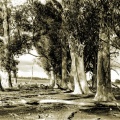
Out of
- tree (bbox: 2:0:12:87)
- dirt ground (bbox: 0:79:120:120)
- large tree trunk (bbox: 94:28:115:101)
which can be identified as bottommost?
dirt ground (bbox: 0:79:120:120)

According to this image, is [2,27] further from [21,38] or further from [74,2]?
[74,2]

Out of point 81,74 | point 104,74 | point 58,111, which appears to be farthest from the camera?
point 81,74

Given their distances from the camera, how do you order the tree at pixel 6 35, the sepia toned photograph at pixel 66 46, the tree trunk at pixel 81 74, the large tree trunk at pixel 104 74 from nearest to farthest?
the sepia toned photograph at pixel 66 46 < the large tree trunk at pixel 104 74 < the tree trunk at pixel 81 74 < the tree at pixel 6 35

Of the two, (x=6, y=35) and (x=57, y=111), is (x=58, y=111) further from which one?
(x=6, y=35)

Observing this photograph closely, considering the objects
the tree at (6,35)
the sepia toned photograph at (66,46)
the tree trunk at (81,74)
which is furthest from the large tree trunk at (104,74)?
the tree at (6,35)

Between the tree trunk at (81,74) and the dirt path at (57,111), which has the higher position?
the tree trunk at (81,74)

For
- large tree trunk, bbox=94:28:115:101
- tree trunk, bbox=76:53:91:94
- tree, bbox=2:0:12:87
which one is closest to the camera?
large tree trunk, bbox=94:28:115:101

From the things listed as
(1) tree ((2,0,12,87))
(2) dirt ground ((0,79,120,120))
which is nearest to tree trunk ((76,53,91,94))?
(2) dirt ground ((0,79,120,120))

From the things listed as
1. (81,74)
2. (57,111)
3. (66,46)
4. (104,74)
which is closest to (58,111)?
(57,111)

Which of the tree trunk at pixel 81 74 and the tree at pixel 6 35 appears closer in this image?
the tree trunk at pixel 81 74

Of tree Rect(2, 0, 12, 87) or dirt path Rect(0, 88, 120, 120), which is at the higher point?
tree Rect(2, 0, 12, 87)

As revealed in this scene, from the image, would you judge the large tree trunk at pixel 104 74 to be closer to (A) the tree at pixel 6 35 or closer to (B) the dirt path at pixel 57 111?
(B) the dirt path at pixel 57 111

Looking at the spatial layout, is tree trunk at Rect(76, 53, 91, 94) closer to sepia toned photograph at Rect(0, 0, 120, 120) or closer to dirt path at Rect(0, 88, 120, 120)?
sepia toned photograph at Rect(0, 0, 120, 120)

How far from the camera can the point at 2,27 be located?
179 feet
